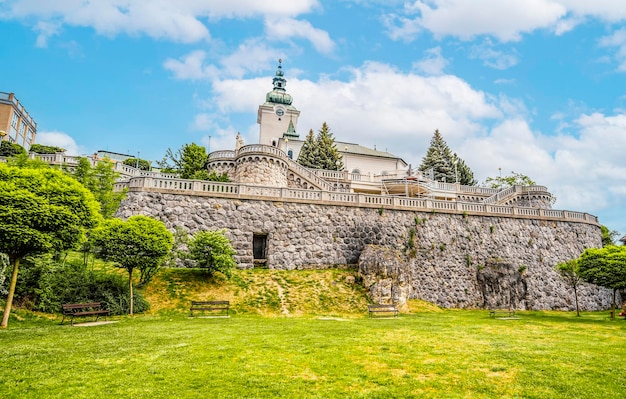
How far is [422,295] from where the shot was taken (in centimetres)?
2244

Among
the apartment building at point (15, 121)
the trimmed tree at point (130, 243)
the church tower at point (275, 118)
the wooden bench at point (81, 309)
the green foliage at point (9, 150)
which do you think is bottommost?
the wooden bench at point (81, 309)

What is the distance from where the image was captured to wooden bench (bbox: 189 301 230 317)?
1508cm

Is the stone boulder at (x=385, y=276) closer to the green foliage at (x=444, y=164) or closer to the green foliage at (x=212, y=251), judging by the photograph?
the green foliage at (x=212, y=251)

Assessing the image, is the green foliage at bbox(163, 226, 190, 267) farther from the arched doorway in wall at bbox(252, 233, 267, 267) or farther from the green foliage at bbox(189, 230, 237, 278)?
the arched doorway in wall at bbox(252, 233, 267, 267)

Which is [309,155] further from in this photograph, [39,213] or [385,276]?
[39,213]

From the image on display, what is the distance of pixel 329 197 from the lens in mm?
23688

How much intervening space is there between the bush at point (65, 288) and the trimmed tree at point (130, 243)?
2.46ft

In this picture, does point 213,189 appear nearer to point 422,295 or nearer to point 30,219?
point 30,219

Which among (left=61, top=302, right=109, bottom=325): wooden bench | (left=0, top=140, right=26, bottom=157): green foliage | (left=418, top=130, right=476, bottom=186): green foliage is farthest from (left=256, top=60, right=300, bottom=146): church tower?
(left=61, top=302, right=109, bottom=325): wooden bench

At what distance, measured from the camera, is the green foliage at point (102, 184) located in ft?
60.8

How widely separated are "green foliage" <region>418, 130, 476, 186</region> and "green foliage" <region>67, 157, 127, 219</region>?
40887 mm

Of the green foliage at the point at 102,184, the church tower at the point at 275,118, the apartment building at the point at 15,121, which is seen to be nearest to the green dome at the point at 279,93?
the church tower at the point at 275,118

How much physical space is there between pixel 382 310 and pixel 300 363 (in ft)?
33.5

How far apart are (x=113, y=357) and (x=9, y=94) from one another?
55406mm
